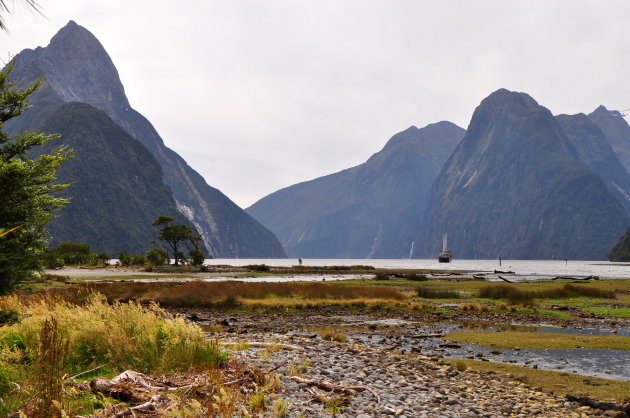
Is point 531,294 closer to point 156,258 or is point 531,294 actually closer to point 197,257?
point 197,257

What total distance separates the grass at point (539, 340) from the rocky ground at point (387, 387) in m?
5.33

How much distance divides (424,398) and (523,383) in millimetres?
4403

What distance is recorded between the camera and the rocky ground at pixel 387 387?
9.41 meters

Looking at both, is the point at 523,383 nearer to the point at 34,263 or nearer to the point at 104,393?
the point at 104,393

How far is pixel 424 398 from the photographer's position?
430 inches

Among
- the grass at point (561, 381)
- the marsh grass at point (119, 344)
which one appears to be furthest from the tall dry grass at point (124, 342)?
the grass at point (561, 381)

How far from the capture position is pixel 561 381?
13891mm

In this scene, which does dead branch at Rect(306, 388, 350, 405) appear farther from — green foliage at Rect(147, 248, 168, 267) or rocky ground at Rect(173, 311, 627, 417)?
green foliage at Rect(147, 248, 168, 267)

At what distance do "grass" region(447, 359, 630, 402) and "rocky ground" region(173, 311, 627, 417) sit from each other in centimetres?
66

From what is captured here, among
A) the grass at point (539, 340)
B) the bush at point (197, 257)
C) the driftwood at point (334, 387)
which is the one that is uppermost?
the driftwood at point (334, 387)

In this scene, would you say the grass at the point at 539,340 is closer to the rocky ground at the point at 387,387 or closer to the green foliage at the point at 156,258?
the rocky ground at the point at 387,387

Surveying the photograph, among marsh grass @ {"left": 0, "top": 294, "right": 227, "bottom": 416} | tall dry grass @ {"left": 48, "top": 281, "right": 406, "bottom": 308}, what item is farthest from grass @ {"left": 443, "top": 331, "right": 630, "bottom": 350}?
tall dry grass @ {"left": 48, "top": 281, "right": 406, "bottom": 308}

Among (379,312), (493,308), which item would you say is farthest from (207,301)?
(493,308)

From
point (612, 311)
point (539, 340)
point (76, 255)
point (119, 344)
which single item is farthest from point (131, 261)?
point (119, 344)
